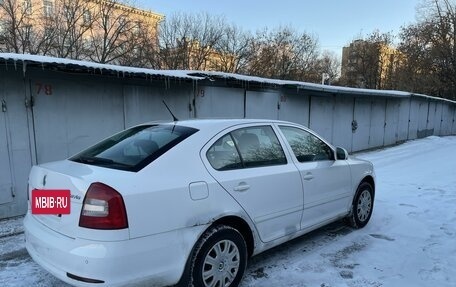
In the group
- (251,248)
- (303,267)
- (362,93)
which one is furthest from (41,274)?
(362,93)

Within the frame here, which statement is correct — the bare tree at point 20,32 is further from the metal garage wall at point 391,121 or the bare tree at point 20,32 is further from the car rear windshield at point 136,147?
the car rear windshield at point 136,147

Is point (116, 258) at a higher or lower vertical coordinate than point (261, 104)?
lower

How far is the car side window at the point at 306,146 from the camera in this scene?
4136 mm

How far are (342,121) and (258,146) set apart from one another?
10886mm

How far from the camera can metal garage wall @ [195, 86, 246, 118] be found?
866 centimetres

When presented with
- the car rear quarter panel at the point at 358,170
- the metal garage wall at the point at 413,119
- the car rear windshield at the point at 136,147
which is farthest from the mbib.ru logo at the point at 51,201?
the metal garage wall at the point at 413,119

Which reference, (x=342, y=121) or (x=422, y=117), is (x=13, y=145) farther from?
(x=422, y=117)

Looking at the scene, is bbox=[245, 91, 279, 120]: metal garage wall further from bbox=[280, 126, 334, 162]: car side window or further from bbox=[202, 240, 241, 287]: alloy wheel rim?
bbox=[202, 240, 241, 287]: alloy wheel rim

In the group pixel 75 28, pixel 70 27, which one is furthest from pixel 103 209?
pixel 75 28

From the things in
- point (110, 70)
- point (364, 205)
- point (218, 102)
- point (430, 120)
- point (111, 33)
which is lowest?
point (430, 120)

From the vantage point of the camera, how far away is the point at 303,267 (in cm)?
392

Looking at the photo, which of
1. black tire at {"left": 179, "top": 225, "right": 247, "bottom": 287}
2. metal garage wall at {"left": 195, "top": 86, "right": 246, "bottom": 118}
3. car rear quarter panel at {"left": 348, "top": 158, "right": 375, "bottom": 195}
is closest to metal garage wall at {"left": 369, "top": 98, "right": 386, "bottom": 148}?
metal garage wall at {"left": 195, "top": 86, "right": 246, "bottom": 118}

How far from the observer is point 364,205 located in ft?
17.2

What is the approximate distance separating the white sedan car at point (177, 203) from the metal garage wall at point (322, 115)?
851 centimetres
